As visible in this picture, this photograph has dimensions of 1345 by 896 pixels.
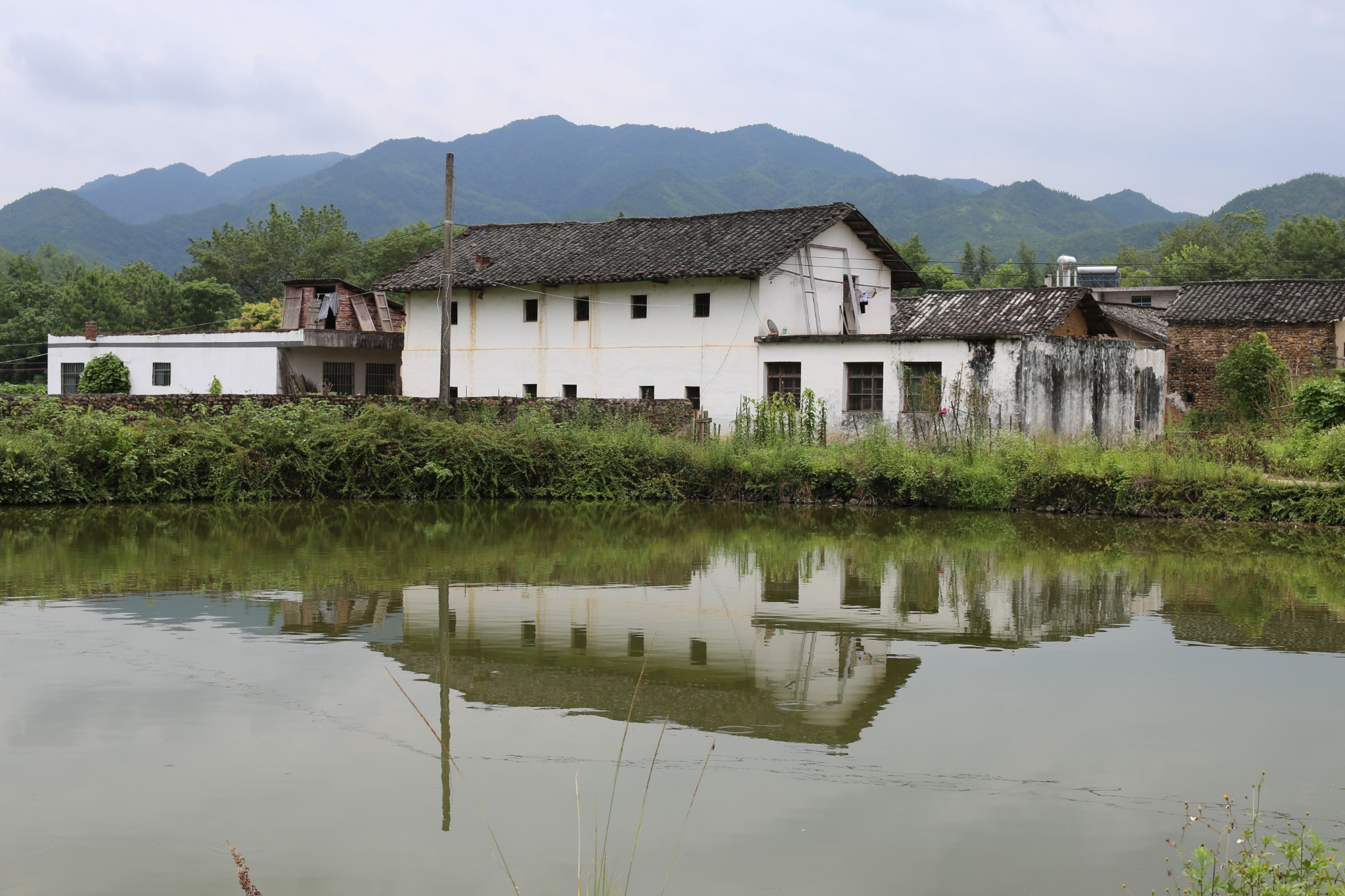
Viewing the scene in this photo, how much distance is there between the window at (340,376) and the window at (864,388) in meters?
17.7

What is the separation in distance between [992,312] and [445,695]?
25686 mm

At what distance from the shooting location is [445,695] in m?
8.51

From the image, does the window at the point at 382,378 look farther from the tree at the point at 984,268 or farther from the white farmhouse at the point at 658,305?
the tree at the point at 984,268

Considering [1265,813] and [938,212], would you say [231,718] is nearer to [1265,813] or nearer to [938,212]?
[1265,813]

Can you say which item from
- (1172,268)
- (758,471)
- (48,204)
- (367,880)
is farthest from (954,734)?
(48,204)

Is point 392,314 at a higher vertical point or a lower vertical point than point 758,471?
higher

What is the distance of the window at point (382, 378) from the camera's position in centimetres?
4034

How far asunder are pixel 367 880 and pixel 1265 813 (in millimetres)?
4319

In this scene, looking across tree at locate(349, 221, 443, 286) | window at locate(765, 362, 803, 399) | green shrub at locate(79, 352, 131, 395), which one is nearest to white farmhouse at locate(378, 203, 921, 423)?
window at locate(765, 362, 803, 399)

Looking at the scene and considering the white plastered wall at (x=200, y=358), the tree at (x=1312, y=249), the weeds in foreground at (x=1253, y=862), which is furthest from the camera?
the tree at (x=1312, y=249)

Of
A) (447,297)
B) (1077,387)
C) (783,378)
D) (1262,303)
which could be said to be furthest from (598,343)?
(1262,303)

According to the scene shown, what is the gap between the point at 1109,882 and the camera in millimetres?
5551

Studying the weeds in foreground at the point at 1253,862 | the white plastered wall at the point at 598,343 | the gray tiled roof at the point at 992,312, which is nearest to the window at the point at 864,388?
the gray tiled roof at the point at 992,312

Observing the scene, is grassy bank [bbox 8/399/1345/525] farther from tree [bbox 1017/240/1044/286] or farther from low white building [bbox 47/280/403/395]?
tree [bbox 1017/240/1044/286]
